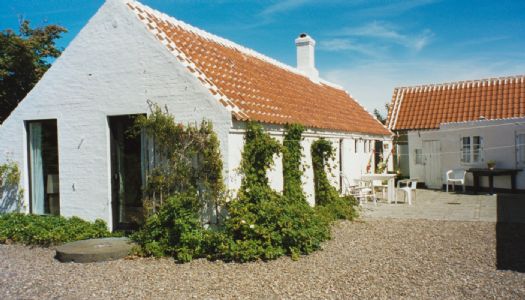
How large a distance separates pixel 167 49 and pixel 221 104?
5.82ft

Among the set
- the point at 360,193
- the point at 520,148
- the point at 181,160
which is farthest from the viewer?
the point at 520,148

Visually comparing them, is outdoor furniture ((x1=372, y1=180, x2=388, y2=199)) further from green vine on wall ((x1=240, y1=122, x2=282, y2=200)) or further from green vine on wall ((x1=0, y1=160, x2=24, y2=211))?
green vine on wall ((x1=0, y1=160, x2=24, y2=211))

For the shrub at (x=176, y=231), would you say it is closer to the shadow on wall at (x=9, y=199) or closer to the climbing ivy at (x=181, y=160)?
the climbing ivy at (x=181, y=160)

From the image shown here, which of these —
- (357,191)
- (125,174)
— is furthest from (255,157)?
(357,191)

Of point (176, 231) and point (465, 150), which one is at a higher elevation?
point (465, 150)

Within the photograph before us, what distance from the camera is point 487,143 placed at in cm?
1845

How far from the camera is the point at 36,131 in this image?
10898mm

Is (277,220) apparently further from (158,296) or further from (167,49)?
(167,49)

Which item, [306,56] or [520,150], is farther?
[306,56]

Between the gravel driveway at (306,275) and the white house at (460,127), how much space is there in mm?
10463

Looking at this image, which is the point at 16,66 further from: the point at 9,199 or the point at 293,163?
the point at 293,163

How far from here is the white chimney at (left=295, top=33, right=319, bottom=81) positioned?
1983 centimetres

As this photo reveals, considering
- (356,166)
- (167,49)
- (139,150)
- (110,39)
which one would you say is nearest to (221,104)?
(167,49)

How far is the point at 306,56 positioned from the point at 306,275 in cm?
1434
